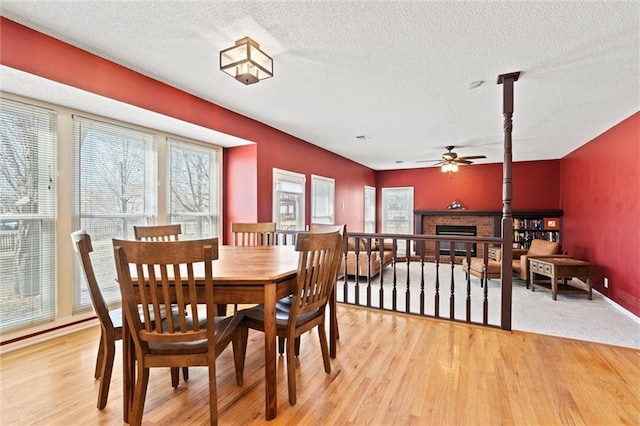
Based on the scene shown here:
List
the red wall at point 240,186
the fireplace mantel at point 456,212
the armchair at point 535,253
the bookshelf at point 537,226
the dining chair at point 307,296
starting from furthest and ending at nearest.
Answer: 1. the fireplace mantel at point 456,212
2. the bookshelf at point 537,226
3. the armchair at point 535,253
4. the red wall at point 240,186
5. the dining chair at point 307,296

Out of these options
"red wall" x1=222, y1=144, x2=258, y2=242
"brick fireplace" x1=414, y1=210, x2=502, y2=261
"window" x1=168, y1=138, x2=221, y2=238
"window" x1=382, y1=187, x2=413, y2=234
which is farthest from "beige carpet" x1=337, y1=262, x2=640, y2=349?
"window" x1=382, y1=187, x2=413, y2=234

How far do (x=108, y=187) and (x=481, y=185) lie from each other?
24.5 feet

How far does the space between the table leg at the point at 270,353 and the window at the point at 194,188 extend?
104 inches

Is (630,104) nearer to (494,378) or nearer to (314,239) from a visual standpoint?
(494,378)

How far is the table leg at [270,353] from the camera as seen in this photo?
1648 mm

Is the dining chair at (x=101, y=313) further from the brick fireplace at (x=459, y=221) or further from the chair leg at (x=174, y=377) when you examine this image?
the brick fireplace at (x=459, y=221)

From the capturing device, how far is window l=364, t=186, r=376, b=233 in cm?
816

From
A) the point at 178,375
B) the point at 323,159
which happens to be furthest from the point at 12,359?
the point at 323,159

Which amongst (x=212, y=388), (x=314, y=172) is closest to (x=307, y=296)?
(x=212, y=388)

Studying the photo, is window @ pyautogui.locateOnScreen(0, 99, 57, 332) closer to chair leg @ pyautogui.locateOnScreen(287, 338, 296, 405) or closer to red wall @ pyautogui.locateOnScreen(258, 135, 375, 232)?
red wall @ pyautogui.locateOnScreen(258, 135, 375, 232)

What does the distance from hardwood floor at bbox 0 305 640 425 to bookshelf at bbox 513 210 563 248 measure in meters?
4.80

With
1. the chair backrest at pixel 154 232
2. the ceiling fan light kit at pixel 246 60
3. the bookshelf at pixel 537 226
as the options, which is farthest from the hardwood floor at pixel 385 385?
the bookshelf at pixel 537 226

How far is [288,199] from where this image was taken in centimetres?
504

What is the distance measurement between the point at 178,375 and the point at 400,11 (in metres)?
2.64
